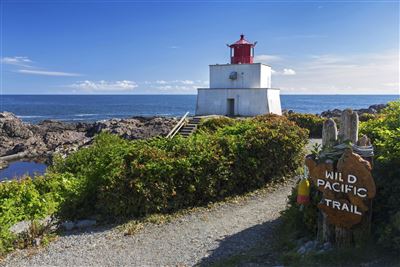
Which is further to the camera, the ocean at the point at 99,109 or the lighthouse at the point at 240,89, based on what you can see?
the ocean at the point at 99,109

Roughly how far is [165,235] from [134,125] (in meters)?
30.4

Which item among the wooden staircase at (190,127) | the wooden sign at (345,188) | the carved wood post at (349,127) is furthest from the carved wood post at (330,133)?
the wooden staircase at (190,127)

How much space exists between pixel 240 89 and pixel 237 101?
1025 millimetres

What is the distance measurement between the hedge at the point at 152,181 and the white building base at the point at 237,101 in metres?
20.3

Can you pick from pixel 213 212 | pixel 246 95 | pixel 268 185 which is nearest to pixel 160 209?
pixel 213 212

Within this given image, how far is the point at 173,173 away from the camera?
820cm

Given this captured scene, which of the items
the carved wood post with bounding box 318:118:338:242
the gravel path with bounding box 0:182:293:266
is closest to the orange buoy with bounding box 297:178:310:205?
the carved wood post with bounding box 318:118:338:242

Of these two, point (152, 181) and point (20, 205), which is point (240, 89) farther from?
point (20, 205)

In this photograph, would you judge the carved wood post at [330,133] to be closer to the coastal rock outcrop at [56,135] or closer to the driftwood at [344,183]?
the driftwood at [344,183]

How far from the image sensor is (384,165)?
5188 millimetres

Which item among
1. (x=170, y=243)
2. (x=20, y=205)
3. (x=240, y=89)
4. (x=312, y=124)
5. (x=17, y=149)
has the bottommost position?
(x=17, y=149)

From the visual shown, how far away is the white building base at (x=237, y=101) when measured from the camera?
30.1 metres

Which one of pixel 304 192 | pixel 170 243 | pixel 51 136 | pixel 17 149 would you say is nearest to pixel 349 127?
pixel 304 192

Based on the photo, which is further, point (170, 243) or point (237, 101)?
point (237, 101)
